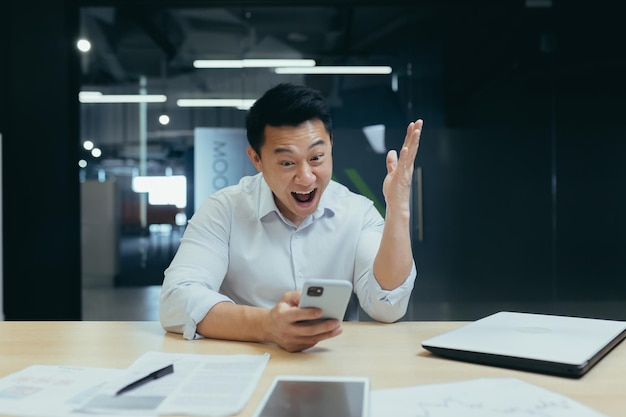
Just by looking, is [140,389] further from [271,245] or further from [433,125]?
[433,125]

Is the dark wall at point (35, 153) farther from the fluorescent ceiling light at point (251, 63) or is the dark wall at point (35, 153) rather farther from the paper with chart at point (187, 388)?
the paper with chart at point (187, 388)

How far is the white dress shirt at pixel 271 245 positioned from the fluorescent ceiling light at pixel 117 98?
2627mm

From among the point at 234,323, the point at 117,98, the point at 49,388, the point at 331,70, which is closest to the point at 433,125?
the point at 331,70

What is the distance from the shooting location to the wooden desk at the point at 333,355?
39.1 inches

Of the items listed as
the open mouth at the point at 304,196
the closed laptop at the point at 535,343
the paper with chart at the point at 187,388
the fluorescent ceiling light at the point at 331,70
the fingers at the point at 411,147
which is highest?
the fluorescent ceiling light at the point at 331,70

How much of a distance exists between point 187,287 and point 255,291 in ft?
1.16

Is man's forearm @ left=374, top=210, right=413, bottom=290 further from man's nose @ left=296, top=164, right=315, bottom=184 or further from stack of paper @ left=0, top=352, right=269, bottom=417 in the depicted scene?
Answer: stack of paper @ left=0, top=352, right=269, bottom=417

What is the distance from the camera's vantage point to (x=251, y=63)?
4.34 metres

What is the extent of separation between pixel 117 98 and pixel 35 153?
697 millimetres

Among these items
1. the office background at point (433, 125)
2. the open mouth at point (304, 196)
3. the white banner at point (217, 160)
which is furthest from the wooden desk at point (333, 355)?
the office background at point (433, 125)

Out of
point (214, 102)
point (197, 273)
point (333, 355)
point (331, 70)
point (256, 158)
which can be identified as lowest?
point (333, 355)

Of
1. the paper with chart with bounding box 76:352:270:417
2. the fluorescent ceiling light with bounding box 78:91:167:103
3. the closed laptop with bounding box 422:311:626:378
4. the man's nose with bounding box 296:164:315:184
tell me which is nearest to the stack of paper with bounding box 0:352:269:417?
the paper with chart with bounding box 76:352:270:417

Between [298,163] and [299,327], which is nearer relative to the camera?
[299,327]

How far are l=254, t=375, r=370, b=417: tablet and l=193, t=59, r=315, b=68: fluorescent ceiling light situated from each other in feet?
11.9
